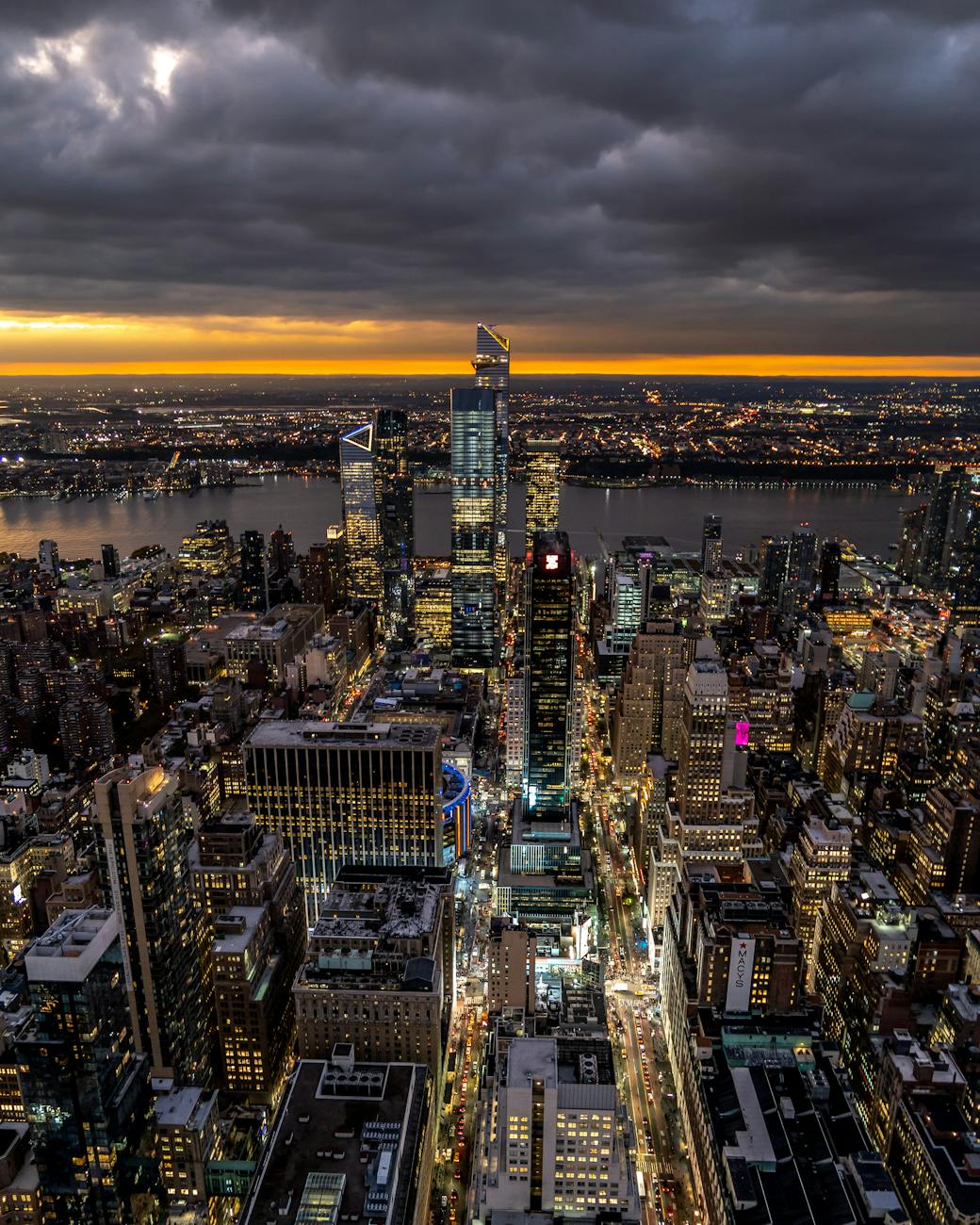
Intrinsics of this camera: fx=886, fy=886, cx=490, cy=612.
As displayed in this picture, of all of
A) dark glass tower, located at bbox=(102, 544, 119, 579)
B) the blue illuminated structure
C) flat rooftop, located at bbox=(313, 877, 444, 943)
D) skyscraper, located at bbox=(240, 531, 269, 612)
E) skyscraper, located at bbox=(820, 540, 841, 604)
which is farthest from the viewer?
dark glass tower, located at bbox=(102, 544, 119, 579)

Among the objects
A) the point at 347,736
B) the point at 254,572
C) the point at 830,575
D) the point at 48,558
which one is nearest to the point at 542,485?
the point at 830,575

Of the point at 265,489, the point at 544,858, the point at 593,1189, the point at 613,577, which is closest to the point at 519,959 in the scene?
the point at 593,1189

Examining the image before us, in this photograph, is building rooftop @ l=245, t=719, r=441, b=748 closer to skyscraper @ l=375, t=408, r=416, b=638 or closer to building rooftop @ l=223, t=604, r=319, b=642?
building rooftop @ l=223, t=604, r=319, b=642

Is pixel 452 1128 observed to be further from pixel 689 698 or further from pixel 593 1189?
pixel 689 698

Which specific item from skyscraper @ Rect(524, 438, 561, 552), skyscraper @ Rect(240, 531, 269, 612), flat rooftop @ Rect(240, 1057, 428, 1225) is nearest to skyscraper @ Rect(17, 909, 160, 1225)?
flat rooftop @ Rect(240, 1057, 428, 1225)

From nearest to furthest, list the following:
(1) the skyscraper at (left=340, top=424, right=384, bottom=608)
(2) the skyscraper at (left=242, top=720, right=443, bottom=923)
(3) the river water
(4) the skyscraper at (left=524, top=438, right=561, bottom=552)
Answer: (2) the skyscraper at (left=242, top=720, right=443, bottom=923) < (1) the skyscraper at (left=340, top=424, right=384, bottom=608) < (4) the skyscraper at (left=524, top=438, right=561, bottom=552) < (3) the river water
